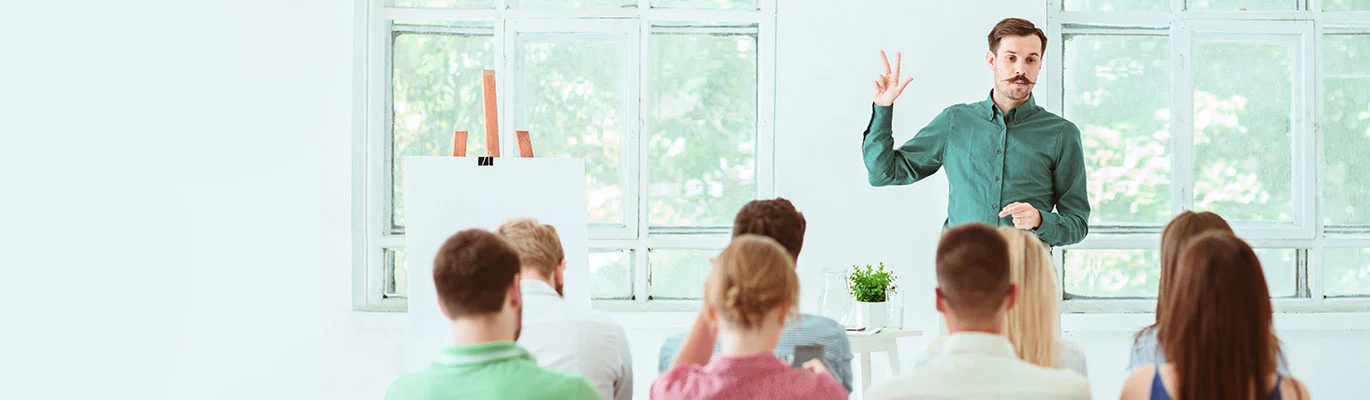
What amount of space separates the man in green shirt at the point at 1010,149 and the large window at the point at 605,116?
0.83 meters

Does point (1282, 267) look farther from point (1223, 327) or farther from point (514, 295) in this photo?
point (514, 295)

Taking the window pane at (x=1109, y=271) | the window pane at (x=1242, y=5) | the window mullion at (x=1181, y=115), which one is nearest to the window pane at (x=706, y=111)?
the window pane at (x=1109, y=271)

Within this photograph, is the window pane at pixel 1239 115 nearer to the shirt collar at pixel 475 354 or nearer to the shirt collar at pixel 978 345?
the shirt collar at pixel 978 345

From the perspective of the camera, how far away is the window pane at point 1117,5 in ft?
13.4

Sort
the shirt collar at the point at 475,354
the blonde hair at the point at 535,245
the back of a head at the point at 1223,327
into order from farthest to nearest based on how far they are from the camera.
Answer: the blonde hair at the point at 535,245
the shirt collar at the point at 475,354
the back of a head at the point at 1223,327

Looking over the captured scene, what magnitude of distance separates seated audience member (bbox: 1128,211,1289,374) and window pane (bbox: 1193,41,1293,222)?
2058 mm

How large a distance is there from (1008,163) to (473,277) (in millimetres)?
1962

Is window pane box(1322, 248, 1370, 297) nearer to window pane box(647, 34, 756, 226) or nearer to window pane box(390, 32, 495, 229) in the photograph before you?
window pane box(647, 34, 756, 226)

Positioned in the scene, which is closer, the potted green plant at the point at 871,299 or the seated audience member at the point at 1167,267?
the seated audience member at the point at 1167,267

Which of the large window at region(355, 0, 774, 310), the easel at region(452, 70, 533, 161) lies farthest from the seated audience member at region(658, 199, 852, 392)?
the large window at region(355, 0, 774, 310)

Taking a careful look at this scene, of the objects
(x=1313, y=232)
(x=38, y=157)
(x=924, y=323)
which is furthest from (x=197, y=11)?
(x=1313, y=232)

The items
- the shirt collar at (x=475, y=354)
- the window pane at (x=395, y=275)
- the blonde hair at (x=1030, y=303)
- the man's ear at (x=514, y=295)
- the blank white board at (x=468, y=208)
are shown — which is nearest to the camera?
the shirt collar at (x=475, y=354)

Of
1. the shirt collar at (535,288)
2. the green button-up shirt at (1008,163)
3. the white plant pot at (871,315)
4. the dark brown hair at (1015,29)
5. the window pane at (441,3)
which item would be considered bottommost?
the white plant pot at (871,315)

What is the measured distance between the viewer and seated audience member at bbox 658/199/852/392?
6.93ft
